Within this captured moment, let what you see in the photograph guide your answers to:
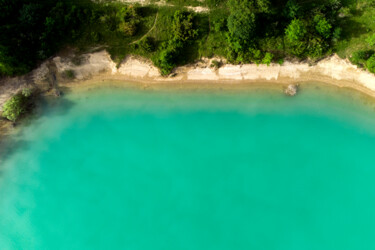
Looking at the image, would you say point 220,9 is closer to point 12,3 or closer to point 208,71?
point 208,71

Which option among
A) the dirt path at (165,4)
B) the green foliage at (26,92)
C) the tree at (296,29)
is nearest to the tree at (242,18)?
the dirt path at (165,4)

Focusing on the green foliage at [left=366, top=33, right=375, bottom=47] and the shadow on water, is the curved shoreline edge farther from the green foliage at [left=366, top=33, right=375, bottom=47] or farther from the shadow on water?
the green foliage at [left=366, top=33, right=375, bottom=47]

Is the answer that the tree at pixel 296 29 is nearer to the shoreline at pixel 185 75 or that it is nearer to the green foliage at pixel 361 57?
the shoreline at pixel 185 75

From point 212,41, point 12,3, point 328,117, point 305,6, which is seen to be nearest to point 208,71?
point 212,41

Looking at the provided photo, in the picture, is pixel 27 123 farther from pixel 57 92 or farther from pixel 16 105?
pixel 57 92

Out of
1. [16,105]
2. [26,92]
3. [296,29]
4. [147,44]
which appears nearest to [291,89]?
[296,29]

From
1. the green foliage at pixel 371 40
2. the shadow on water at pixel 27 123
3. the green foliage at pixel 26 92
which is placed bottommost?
the shadow on water at pixel 27 123

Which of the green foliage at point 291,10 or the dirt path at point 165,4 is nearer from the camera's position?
the green foliage at point 291,10
